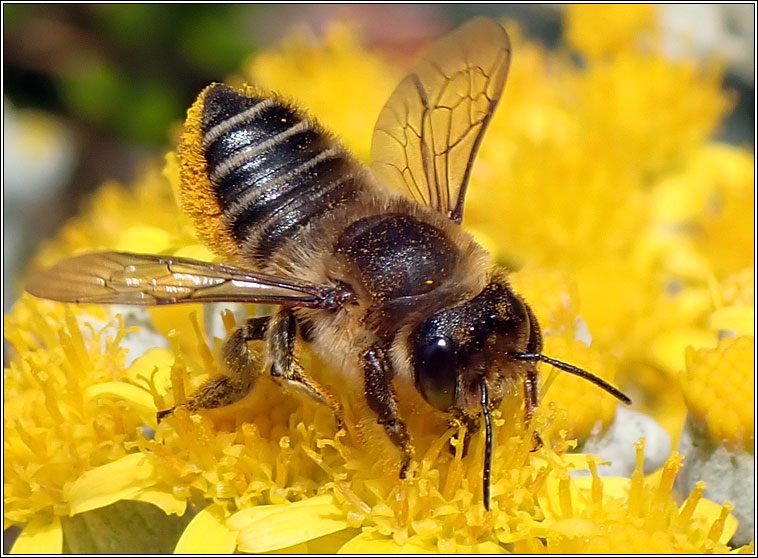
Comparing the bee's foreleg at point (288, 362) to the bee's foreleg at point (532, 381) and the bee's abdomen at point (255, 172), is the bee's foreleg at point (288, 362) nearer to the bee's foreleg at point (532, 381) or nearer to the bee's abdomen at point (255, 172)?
the bee's abdomen at point (255, 172)

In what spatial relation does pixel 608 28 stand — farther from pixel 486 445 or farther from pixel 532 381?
pixel 486 445

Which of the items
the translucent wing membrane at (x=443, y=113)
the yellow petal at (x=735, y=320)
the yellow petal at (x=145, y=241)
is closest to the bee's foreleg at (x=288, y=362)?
the translucent wing membrane at (x=443, y=113)

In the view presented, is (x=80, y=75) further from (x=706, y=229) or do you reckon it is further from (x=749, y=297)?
(x=749, y=297)

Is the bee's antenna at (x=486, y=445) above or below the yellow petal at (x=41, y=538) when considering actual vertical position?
above

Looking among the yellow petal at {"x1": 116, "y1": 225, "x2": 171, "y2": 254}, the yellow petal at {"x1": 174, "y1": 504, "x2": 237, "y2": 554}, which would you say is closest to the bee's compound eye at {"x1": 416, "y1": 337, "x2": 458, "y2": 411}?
the yellow petal at {"x1": 174, "y1": 504, "x2": 237, "y2": 554}

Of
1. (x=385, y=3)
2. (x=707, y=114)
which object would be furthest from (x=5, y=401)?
(x=385, y=3)

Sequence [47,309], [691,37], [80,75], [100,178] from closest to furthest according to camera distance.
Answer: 1. [47,309]
2. [691,37]
3. [80,75]
4. [100,178]
